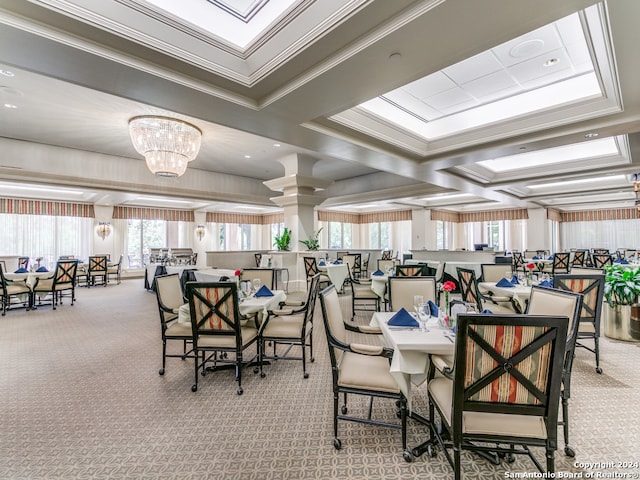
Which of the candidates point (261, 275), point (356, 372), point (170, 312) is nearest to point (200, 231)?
point (261, 275)

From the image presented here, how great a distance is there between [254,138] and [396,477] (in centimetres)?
545

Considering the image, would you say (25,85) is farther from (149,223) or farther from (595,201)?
(595,201)

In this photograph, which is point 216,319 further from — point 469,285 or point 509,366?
point 469,285

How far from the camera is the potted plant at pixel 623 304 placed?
396 centimetres

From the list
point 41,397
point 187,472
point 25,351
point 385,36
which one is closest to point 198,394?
point 187,472

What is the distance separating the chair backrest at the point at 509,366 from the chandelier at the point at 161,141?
477 cm

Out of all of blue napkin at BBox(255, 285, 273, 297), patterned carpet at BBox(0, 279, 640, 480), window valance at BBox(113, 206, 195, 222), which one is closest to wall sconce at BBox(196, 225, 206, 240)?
window valance at BBox(113, 206, 195, 222)

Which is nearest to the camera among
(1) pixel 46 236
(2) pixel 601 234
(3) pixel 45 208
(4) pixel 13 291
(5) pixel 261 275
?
(5) pixel 261 275

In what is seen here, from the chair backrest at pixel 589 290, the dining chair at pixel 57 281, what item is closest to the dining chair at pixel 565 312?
the chair backrest at pixel 589 290

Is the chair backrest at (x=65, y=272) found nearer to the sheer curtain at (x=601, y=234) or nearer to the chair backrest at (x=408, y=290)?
the chair backrest at (x=408, y=290)

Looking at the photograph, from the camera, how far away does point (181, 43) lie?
2.70 metres

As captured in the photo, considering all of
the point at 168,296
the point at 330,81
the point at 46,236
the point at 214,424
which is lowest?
the point at 214,424

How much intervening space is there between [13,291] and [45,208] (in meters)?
6.15

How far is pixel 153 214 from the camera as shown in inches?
504
